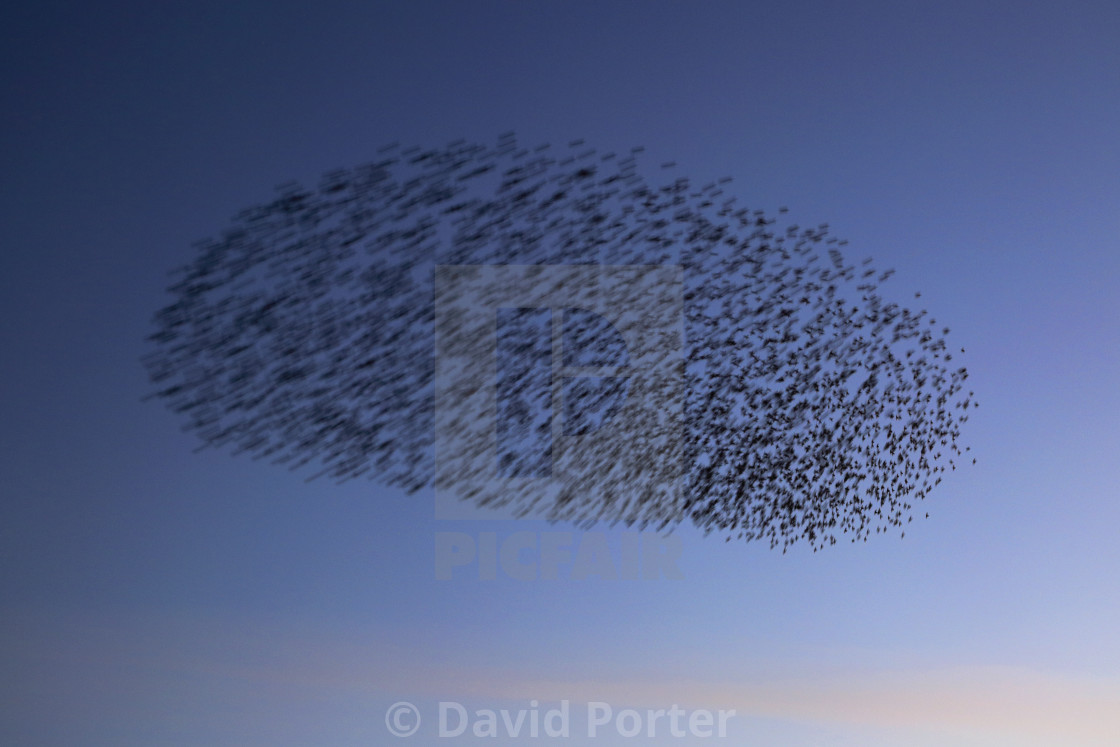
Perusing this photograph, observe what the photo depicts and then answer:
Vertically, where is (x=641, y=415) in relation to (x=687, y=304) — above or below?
below

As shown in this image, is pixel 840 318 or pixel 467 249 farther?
pixel 840 318

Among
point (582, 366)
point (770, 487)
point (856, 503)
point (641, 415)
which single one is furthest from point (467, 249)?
point (856, 503)

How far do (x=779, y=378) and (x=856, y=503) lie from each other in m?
1.10

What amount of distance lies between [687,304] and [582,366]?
3.08 ft

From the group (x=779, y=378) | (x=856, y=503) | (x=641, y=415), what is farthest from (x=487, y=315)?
(x=856, y=503)

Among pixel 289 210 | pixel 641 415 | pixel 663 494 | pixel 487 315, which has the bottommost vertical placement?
pixel 663 494

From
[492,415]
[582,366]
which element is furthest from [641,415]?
[492,415]

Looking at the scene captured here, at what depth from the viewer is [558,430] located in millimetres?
8250

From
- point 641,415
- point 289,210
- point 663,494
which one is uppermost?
point 289,210

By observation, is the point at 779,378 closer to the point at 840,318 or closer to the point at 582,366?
the point at 840,318

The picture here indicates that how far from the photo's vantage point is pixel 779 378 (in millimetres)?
8664

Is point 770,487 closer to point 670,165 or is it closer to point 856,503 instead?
point 856,503

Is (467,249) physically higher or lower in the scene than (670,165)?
lower

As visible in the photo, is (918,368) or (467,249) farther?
(918,368)
